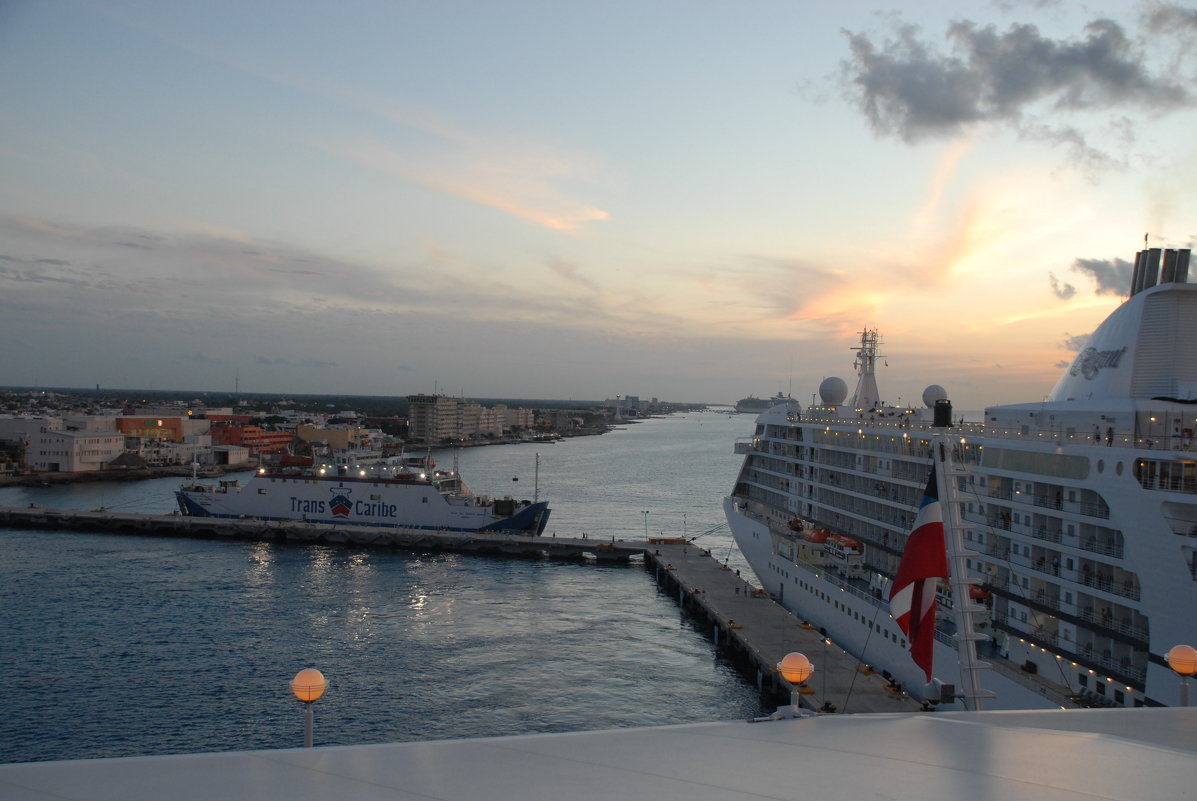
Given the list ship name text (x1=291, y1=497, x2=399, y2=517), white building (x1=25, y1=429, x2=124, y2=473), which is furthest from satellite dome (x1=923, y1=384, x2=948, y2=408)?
white building (x1=25, y1=429, x2=124, y2=473)

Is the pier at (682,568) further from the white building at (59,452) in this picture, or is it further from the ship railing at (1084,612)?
the white building at (59,452)

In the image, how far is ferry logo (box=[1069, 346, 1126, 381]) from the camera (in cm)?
1973

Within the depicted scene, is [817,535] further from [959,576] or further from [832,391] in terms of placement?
[959,576]

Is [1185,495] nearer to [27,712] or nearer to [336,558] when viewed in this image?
[27,712]

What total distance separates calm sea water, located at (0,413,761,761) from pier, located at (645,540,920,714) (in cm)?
82

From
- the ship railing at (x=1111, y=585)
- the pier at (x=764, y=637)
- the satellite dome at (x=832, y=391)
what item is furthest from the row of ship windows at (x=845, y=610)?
the satellite dome at (x=832, y=391)

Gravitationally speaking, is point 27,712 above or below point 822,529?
below

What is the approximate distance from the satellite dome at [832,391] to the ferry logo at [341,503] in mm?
29682

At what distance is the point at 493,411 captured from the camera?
534 ft

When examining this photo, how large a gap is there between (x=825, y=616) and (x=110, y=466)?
77.3 m

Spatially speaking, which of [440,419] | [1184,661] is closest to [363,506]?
[1184,661]

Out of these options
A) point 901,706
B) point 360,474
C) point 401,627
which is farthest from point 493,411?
point 901,706

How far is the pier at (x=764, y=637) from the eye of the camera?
63.2 feet

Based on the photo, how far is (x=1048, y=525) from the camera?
633 inches
